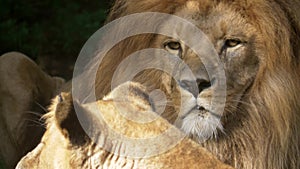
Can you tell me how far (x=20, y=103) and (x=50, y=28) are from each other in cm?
183

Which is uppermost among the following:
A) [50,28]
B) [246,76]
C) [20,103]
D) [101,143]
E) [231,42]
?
[101,143]

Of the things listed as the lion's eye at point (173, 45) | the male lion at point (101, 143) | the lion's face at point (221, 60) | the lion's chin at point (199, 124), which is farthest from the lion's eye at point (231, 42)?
the male lion at point (101, 143)

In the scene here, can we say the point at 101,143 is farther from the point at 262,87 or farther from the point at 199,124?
the point at 262,87

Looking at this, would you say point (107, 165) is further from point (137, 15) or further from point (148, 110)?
point (137, 15)

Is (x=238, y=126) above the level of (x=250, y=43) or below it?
below

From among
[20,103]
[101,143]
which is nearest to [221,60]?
[20,103]

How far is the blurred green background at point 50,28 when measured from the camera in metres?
6.13

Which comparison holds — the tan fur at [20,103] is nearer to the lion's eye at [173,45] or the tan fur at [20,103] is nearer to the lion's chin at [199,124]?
the lion's eye at [173,45]

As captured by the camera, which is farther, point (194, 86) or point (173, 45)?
point (173, 45)

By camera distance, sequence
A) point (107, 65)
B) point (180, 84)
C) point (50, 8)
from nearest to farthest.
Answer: point (180, 84) → point (107, 65) → point (50, 8)

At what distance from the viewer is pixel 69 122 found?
Result: 183 centimetres

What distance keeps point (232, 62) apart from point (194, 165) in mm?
1816

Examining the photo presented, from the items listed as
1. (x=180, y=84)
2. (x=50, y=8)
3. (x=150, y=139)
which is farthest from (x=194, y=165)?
(x=50, y=8)

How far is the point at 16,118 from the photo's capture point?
4734 mm
